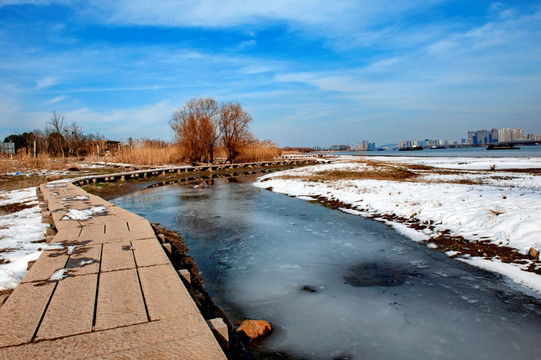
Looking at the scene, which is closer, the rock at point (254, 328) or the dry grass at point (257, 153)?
the rock at point (254, 328)

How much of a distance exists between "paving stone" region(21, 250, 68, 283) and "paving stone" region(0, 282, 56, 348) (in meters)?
0.18

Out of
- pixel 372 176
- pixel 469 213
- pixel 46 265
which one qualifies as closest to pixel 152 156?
pixel 372 176

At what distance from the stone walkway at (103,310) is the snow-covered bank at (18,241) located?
0.65 m

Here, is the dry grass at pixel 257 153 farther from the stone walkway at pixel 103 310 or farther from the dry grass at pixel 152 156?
the stone walkway at pixel 103 310

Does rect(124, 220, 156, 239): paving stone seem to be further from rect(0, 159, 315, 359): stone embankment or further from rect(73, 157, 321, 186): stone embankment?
rect(73, 157, 321, 186): stone embankment

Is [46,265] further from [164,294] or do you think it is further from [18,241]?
[18,241]

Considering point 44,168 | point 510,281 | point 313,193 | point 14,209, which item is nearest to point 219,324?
point 510,281

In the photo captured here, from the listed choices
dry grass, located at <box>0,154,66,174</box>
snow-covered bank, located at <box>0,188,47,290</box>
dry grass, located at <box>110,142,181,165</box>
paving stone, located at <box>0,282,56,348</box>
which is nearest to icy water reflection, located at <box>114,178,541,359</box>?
paving stone, located at <box>0,282,56,348</box>

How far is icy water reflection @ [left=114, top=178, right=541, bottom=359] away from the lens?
9.96 ft

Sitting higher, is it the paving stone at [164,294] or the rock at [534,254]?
the paving stone at [164,294]

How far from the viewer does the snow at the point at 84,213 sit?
610 centimetres

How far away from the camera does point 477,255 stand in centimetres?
529

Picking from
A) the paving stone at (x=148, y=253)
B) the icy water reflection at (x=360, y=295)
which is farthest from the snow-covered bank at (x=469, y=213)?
the paving stone at (x=148, y=253)

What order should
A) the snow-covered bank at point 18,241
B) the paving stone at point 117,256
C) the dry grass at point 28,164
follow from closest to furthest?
the paving stone at point 117,256, the snow-covered bank at point 18,241, the dry grass at point 28,164
